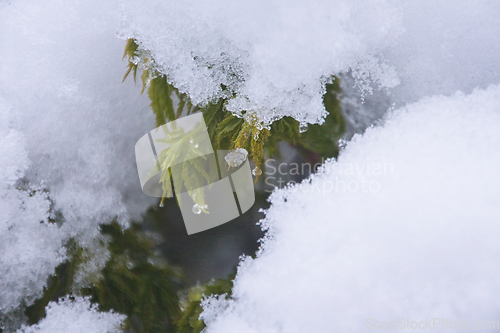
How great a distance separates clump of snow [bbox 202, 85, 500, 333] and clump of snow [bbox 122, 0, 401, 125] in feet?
1.09

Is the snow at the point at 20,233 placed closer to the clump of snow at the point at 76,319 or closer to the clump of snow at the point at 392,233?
the clump of snow at the point at 76,319

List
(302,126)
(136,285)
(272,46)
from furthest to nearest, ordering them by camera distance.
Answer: (136,285), (302,126), (272,46)

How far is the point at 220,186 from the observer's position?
3.34 ft

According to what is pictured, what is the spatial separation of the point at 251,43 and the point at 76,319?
1.26 meters

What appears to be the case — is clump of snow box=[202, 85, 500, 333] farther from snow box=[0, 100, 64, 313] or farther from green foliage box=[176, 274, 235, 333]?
snow box=[0, 100, 64, 313]

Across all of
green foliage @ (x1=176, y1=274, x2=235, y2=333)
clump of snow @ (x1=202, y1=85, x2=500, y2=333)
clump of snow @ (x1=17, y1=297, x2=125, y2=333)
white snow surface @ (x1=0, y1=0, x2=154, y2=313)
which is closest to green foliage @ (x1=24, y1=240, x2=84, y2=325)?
clump of snow @ (x1=17, y1=297, x2=125, y2=333)

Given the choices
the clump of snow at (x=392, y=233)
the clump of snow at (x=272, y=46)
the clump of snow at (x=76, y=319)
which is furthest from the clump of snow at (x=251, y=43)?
the clump of snow at (x=76, y=319)

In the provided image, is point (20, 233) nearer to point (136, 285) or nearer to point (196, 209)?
point (136, 285)

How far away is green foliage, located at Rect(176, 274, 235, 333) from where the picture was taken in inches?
42.9

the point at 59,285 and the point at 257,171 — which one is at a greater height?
the point at 257,171

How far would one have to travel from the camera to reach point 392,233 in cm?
99

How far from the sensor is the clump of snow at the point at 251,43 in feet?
3.00

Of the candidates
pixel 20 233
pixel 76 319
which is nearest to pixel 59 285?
pixel 76 319

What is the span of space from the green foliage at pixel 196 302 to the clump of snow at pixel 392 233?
0.21ft
